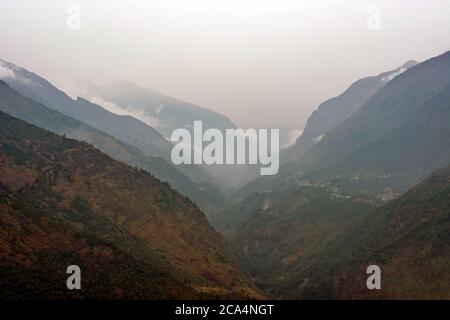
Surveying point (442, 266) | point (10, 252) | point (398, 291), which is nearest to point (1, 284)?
point (10, 252)

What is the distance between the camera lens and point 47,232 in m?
152

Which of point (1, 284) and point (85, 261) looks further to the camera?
point (85, 261)

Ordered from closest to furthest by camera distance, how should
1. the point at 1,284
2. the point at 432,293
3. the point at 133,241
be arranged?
the point at 1,284 < the point at 432,293 < the point at 133,241

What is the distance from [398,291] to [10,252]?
5018 inches

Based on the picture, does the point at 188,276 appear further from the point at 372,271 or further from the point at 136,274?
the point at 372,271

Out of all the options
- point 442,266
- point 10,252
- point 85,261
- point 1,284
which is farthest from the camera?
point 442,266
